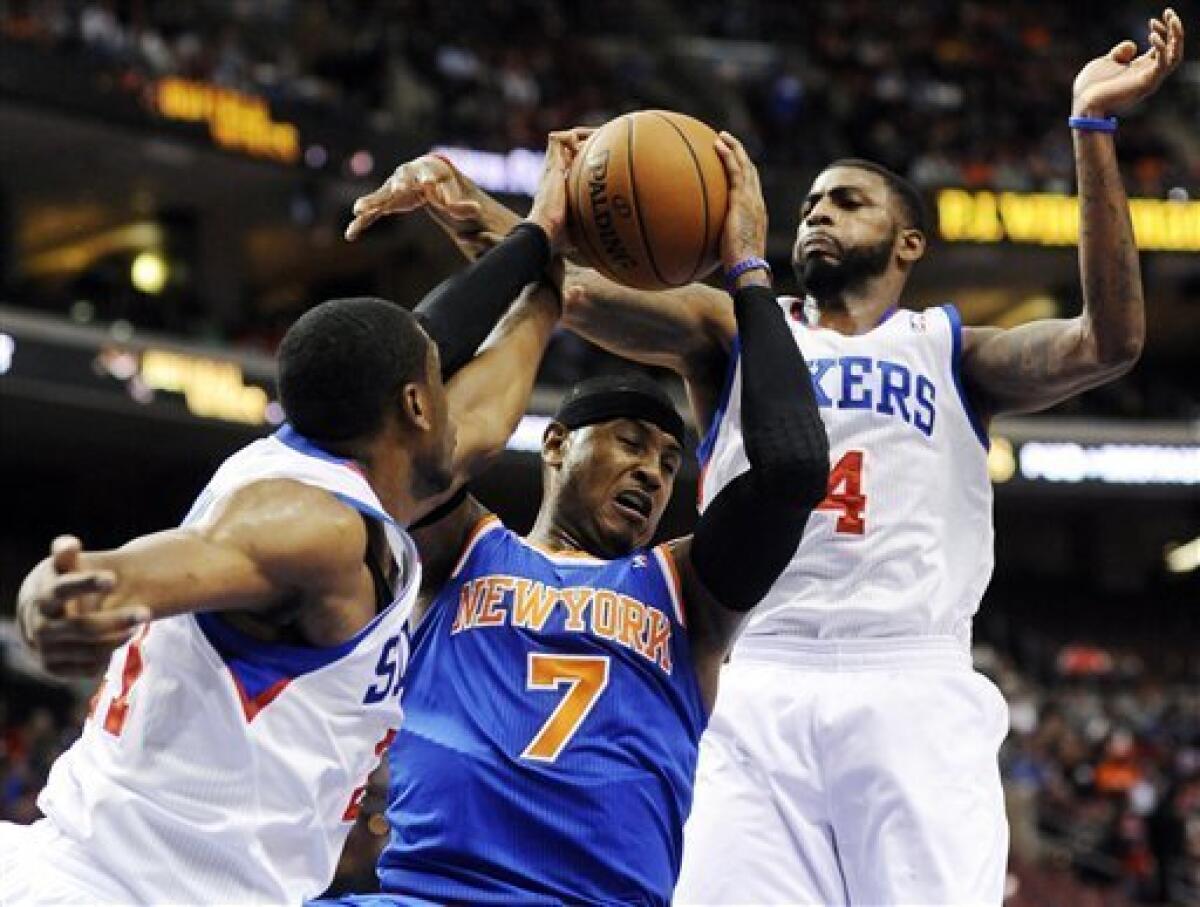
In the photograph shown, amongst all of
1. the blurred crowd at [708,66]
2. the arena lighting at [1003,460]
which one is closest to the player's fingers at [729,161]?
the blurred crowd at [708,66]

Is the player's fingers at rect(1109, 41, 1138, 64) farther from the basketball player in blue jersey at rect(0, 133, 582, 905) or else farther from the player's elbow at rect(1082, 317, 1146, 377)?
the basketball player in blue jersey at rect(0, 133, 582, 905)

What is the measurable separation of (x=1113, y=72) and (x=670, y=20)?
23.5 m

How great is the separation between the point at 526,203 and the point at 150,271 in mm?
4958

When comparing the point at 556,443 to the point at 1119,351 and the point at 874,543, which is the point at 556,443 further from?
the point at 1119,351

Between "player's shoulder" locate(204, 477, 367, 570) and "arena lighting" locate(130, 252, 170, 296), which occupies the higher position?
"arena lighting" locate(130, 252, 170, 296)

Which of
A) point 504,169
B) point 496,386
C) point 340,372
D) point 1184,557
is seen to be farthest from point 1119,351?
point 1184,557

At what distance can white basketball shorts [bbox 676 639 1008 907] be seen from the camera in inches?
175

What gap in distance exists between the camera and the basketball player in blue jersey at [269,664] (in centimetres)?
293

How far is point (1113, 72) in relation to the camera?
4699 millimetres

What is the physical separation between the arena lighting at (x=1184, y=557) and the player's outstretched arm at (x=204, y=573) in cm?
2757

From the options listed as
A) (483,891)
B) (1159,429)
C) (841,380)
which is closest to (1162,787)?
(1159,429)

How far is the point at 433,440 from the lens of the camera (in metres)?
3.39

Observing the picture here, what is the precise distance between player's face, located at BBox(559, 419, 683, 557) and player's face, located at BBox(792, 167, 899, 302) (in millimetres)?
947

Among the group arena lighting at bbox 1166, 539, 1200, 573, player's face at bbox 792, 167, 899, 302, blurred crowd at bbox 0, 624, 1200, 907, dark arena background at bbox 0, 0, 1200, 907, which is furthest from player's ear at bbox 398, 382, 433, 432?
arena lighting at bbox 1166, 539, 1200, 573
